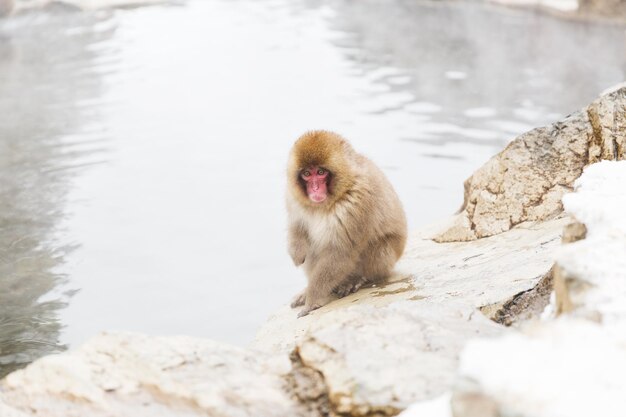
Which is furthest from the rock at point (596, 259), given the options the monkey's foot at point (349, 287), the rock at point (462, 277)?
the monkey's foot at point (349, 287)

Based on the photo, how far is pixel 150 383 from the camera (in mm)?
2107

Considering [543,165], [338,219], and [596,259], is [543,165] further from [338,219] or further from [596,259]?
[596,259]

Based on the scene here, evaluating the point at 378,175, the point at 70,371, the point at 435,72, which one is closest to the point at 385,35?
the point at 435,72

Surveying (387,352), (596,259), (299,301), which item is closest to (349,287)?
(299,301)

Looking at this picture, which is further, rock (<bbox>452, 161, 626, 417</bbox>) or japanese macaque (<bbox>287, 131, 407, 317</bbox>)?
japanese macaque (<bbox>287, 131, 407, 317</bbox>)

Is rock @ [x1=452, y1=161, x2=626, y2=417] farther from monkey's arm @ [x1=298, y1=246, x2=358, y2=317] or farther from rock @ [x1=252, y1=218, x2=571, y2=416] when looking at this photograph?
monkey's arm @ [x1=298, y1=246, x2=358, y2=317]

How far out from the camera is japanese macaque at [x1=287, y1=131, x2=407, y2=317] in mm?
3684

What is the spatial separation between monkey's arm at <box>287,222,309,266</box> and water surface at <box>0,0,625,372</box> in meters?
1.07

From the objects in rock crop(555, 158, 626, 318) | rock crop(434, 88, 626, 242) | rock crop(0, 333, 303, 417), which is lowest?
rock crop(434, 88, 626, 242)

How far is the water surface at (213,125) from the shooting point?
584 centimetres

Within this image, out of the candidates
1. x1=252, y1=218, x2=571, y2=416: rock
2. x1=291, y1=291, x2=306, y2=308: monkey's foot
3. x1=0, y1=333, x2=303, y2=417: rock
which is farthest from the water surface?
x1=252, y1=218, x2=571, y2=416: rock

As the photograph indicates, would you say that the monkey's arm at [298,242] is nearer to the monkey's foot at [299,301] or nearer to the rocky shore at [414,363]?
the monkey's foot at [299,301]

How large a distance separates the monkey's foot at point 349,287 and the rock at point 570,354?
219 centimetres

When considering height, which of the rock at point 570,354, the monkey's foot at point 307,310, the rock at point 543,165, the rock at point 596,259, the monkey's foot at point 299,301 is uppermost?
the rock at point 596,259
